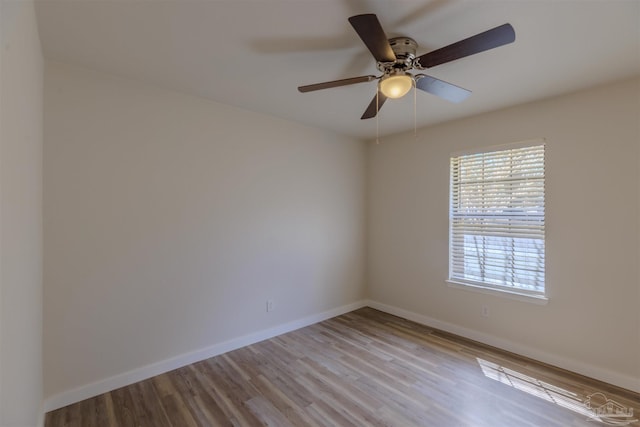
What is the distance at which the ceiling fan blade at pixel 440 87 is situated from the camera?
1.94 meters

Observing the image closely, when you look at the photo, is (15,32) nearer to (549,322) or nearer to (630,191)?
(630,191)

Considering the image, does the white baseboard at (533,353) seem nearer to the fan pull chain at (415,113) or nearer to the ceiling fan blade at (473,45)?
the fan pull chain at (415,113)

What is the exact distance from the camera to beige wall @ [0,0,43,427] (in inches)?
39.6

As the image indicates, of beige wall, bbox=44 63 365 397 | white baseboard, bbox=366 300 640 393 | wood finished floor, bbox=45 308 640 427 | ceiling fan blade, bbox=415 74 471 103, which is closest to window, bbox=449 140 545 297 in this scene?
white baseboard, bbox=366 300 640 393

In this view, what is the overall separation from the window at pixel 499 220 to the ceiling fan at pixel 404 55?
1299 mm

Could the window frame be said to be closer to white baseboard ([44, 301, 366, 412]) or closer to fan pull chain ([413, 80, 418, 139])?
fan pull chain ([413, 80, 418, 139])

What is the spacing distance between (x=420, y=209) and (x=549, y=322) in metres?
1.70

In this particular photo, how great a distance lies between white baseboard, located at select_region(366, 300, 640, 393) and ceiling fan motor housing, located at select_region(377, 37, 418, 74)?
9.38 ft

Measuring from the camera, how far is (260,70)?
2236mm

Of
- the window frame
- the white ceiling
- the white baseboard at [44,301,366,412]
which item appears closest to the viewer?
the white ceiling

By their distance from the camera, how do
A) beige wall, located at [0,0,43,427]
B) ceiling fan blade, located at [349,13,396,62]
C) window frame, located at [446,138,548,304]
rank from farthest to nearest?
1. window frame, located at [446,138,548,304]
2. ceiling fan blade, located at [349,13,396,62]
3. beige wall, located at [0,0,43,427]

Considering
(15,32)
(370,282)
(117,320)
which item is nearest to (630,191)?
(370,282)

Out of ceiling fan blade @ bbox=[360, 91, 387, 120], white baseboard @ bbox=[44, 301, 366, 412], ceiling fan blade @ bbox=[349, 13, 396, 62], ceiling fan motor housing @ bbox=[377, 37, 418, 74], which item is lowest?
white baseboard @ bbox=[44, 301, 366, 412]

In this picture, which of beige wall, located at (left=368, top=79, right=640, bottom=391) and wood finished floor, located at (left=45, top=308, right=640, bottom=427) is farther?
beige wall, located at (left=368, top=79, right=640, bottom=391)
